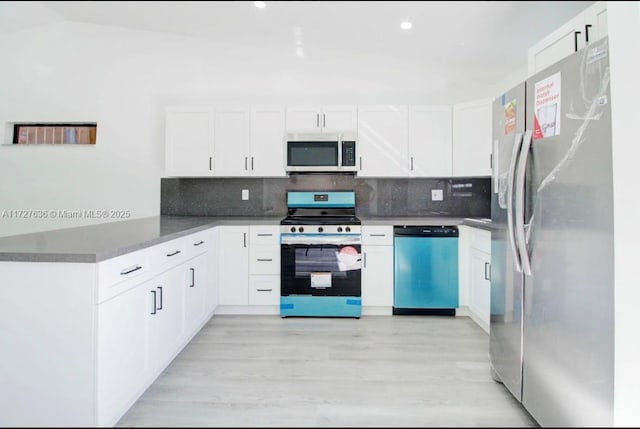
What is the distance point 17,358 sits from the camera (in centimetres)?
140

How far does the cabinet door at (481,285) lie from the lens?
2.80 metres

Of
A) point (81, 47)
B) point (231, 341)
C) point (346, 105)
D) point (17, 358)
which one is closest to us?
point (81, 47)

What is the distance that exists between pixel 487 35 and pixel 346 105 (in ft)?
9.48

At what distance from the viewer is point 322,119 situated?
3.42 m

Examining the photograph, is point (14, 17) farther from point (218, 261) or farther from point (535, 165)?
point (218, 261)

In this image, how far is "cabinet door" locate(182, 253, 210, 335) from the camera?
2.45 metres

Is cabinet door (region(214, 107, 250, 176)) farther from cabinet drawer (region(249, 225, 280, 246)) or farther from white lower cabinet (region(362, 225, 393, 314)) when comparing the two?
white lower cabinet (region(362, 225, 393, 314))

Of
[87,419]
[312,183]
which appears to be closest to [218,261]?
[312,183]

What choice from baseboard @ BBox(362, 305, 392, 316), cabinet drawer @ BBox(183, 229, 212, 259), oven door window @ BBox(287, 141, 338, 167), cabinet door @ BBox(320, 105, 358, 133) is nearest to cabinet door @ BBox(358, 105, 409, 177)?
cabinet door @ BBox(320, 105, 358, 133)

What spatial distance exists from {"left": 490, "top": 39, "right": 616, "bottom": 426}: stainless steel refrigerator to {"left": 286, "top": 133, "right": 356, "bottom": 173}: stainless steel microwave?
1649mm

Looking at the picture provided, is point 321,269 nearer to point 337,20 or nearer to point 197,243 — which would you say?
point 197,243

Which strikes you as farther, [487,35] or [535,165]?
[535,165]

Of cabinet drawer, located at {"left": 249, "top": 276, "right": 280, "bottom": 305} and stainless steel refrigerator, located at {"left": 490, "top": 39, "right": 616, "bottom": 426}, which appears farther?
cabinet drawer, located at {"left": 249, "top": 276, "right": 280, "bottom": 305}

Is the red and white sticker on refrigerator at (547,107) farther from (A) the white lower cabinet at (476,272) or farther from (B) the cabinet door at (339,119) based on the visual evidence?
(B) the cabinet door at (339,119)
